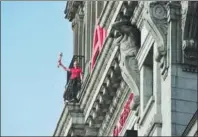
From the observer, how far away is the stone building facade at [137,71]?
65.2 meters

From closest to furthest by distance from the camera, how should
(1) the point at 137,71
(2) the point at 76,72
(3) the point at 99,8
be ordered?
1. (1) the point at 137,71
2. (3) the point at 99,8
3. (2) the point at 76,72

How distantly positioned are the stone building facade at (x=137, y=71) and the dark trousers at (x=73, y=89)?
0.64 metres

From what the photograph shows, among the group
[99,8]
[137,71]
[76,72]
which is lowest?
[137,71]

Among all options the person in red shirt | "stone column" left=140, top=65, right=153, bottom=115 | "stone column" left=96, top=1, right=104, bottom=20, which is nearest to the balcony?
the person in red shirt

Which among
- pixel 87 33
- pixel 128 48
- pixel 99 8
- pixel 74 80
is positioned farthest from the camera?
pixel 87 33

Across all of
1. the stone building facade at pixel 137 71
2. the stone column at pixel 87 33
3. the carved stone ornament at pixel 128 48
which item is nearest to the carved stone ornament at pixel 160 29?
the stone building facade at pixel 137 71

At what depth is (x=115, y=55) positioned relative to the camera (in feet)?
251

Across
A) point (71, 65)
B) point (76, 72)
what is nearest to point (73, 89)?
point (76, 72)

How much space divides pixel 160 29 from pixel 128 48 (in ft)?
22.9

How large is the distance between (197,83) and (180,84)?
0.64 metres

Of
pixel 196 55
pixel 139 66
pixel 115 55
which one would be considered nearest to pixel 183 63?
pixel 196 55

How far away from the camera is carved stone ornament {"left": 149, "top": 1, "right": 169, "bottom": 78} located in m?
66.0

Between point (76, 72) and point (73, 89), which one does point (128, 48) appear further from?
point (76, 72)

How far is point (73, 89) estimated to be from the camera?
88.6 metres
